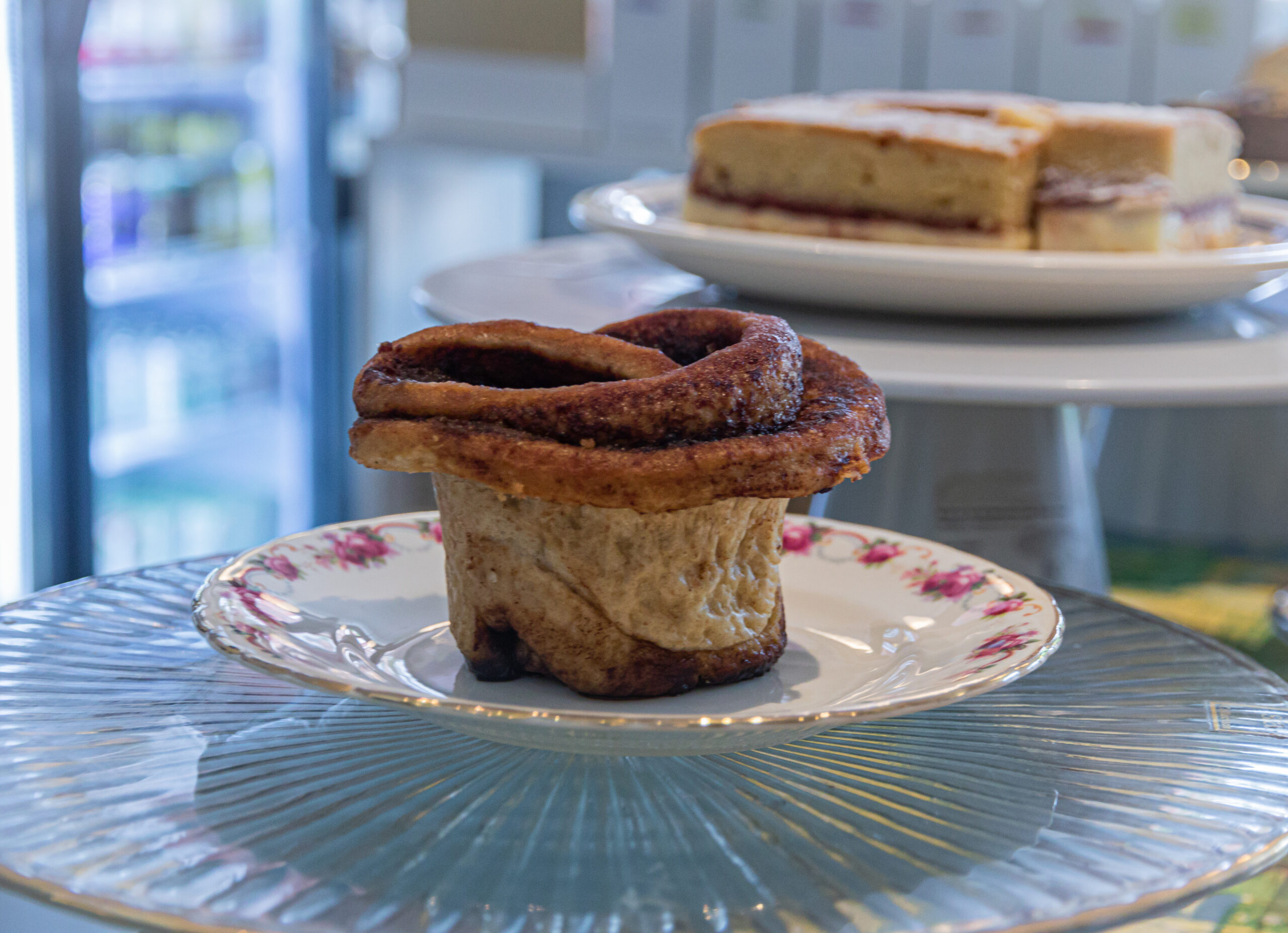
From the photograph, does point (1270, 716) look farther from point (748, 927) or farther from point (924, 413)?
point (924, 413)

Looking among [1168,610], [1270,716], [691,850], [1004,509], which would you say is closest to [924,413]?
[1004,509]

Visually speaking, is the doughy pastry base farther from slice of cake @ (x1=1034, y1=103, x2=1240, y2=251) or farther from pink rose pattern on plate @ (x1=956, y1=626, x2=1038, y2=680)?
slice of cake @ (x1=1034, y1=103, x2=1240, y2=251)

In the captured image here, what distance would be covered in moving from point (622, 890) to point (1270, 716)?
0.26 m

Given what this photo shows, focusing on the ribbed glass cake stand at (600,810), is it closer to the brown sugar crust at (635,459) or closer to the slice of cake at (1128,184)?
the brown sugar crust at (635,459)

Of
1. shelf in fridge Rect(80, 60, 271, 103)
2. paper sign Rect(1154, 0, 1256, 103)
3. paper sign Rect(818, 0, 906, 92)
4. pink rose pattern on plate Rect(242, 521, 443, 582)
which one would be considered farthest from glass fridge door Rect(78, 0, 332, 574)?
pink rose pattern on plate Rect(242, 521, 443, 582)

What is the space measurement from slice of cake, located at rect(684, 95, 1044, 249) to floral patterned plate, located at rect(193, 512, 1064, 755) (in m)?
0.50

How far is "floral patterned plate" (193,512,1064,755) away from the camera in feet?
1.23

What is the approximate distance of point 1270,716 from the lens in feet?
1.57

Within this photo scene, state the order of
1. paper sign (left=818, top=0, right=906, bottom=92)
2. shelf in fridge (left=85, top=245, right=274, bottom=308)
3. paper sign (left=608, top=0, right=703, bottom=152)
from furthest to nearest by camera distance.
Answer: shelf in fridge (left=85, top=245, right=274, bottom=308) → paper sign (left=608, top=0, right=703, bottom=152) → paper sign (left=818, top=0, right=906, bottom=92)

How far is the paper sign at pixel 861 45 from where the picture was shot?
7.55 ft

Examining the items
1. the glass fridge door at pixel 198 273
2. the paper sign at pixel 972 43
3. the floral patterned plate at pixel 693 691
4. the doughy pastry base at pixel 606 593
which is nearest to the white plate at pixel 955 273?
the floral patterned plate at pixel 693 691

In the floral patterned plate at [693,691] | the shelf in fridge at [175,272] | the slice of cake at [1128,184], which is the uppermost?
the slice of cake at [1128,184]

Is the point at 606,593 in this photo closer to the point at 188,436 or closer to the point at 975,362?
the point at 975,362

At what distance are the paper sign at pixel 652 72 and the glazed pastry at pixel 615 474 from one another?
2.05 m
